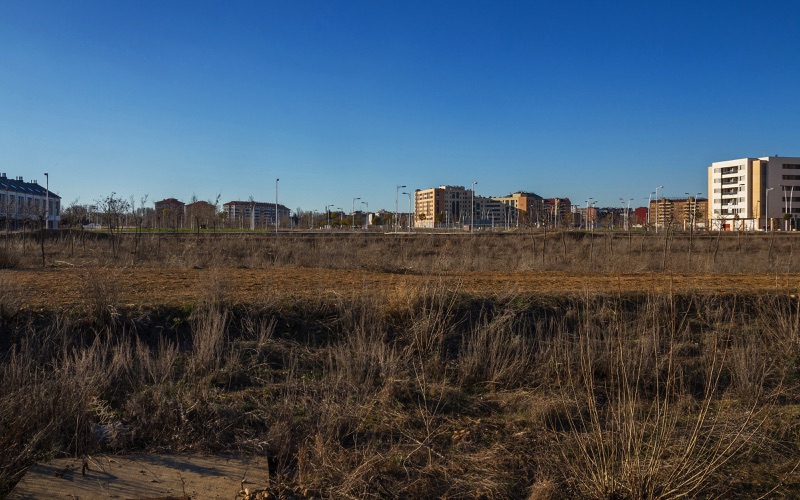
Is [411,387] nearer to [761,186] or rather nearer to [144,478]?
[144,478]

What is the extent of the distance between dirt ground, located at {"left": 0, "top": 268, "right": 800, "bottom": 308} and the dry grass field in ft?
0.33

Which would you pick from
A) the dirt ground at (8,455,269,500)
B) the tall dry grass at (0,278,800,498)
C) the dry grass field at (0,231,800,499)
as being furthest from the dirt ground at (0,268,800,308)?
the dirt ground at (8,455,269,500)

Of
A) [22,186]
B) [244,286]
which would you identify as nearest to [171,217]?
[22,186]

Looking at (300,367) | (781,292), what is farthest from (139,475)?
(781,292)

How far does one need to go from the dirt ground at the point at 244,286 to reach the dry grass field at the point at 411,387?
10cm

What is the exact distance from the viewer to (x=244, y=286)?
1209cm

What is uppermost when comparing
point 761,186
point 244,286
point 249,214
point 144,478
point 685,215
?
point 761,186

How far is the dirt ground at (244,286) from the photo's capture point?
9680 mm

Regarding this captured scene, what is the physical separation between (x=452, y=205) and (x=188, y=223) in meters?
104

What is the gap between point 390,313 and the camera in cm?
960

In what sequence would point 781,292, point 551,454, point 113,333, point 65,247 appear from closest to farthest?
point 551,454 → point 113,333 → point 781,292 → point 65,247

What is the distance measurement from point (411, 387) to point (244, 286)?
19.2ft

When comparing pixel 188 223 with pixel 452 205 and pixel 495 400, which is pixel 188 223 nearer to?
pixel 495 400

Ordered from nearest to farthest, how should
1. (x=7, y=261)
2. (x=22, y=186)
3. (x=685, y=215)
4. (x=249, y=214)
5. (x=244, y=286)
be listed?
(x=244, y=286)
(x=7, y=261)
(x=685, y=215)
(x=22, y=186)
(x=249, y=214)
